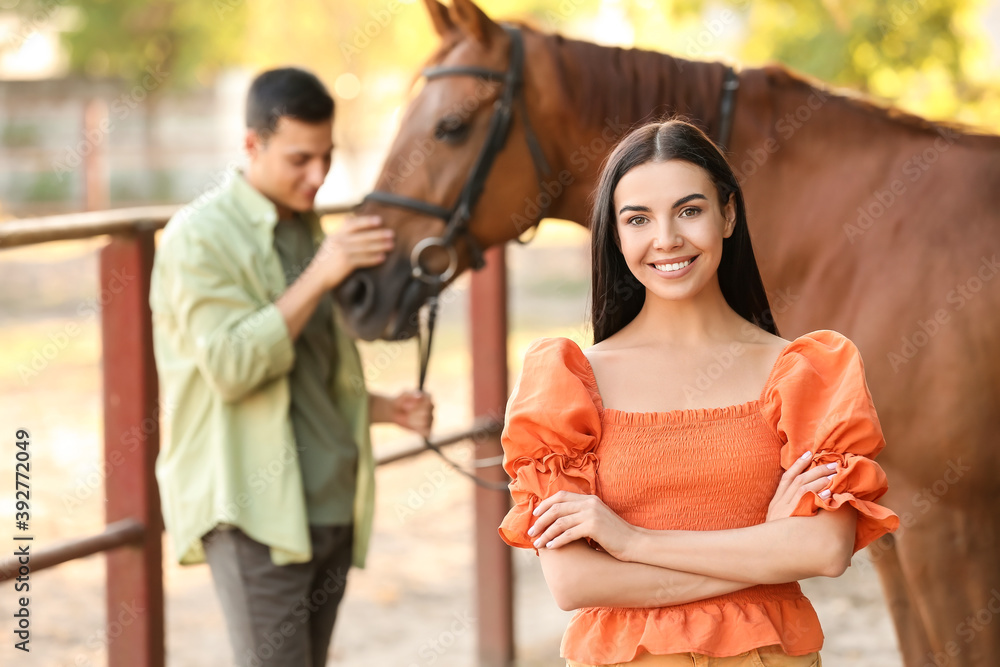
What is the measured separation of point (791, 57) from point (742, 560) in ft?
12.3

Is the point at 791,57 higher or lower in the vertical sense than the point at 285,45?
lower

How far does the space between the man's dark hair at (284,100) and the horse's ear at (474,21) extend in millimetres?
433

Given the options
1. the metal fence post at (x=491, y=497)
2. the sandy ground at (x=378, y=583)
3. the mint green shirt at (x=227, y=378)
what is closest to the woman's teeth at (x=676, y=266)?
the mint green shirt at (x=227, y=378)

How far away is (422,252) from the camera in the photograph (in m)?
2.31

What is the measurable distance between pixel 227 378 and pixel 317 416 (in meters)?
0.27

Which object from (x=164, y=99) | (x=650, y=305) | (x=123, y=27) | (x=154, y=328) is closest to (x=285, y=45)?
(x=164, y=99)

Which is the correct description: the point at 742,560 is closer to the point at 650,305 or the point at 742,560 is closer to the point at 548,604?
the point at 650,305

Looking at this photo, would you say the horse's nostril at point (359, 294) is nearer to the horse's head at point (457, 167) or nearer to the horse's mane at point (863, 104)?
the horse's head at point (457, 167)

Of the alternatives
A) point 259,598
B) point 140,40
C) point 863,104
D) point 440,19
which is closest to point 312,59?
point 140,40

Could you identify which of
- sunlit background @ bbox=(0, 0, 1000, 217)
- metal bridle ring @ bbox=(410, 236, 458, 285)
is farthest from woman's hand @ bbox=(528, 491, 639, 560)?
sunlit background @ bbox=(0, 0, 1000, 217)

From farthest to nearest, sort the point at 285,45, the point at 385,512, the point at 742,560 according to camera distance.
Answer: the point at 285,45 < the point at 385,512 < the point at 742,560

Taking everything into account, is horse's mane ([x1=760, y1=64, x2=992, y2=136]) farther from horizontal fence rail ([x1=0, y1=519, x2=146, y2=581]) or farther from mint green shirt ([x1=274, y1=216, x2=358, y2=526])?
horizontal fence rail ([x1=0, y1=519, x2=146, y2=581])

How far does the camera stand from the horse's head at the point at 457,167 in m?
2.29

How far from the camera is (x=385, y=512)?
4938 mm
